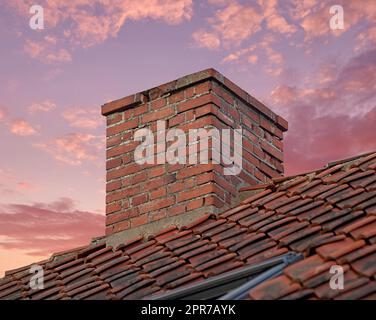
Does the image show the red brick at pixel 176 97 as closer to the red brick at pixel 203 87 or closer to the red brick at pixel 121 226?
the red brick at pixel 203 87

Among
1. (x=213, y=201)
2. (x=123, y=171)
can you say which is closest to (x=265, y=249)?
(x=213, y=201)

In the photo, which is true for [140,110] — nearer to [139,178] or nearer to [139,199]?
[139,178]

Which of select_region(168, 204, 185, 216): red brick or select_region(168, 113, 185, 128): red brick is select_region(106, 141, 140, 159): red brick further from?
select_region(168, 204, 185, 216): red brick

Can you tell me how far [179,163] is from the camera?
7031 mm

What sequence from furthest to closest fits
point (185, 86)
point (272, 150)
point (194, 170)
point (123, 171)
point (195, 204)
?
point (272, 150) < point (123, 171) < point (185, 86) < point (194, 170) < point (195, 204)

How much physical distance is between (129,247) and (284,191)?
131 centimetres

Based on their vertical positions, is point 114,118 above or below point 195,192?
above

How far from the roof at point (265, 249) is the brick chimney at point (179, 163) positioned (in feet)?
0.99

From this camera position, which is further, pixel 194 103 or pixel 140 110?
pixel 140 110

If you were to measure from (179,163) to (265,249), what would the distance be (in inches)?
73.2

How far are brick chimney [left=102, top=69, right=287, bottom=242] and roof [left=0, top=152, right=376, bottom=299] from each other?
11.9 inches

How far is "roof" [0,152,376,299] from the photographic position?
4.51 metres
